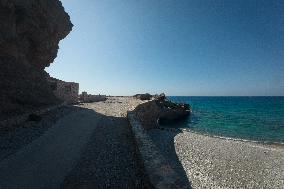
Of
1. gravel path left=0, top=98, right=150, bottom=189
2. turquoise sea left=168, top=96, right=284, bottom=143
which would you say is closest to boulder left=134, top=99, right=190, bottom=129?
turquoise sea left=168, top=96, right=284, bottom=143

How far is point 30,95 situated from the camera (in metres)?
24.3

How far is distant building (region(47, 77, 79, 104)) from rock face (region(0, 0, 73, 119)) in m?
5.68

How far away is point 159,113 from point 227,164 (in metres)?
29.9

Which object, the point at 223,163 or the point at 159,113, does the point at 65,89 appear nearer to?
the point at 159,113

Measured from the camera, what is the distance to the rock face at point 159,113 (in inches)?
1234

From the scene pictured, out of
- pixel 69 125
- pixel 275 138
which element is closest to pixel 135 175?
pixel 69 125

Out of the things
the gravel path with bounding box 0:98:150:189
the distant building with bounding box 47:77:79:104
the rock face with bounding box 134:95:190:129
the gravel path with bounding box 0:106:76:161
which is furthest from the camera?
the distant building with bounding box 47:77:79:104

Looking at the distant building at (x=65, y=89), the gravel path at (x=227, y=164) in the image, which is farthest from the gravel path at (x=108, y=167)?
the distant building at (x=65, y=89)

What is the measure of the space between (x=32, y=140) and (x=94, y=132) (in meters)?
3.75

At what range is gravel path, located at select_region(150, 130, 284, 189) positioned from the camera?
14.8 meters

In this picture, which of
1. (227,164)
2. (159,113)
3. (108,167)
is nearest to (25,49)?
(108,167)

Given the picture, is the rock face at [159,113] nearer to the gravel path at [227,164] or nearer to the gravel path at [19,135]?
the gravel path at [227,164]

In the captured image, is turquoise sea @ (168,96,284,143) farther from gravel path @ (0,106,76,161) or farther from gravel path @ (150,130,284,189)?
gravel path @ (0,106,76,161)

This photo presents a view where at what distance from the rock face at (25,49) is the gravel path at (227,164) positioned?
503 inches
